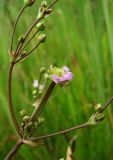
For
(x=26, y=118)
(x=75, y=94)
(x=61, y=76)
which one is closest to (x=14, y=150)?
(x=26, y=118)

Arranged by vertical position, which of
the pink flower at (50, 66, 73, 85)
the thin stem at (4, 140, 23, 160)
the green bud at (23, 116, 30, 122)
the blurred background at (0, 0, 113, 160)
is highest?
the pink flower at (50, 66, 73, 85)

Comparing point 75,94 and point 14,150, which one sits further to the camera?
point 75,94

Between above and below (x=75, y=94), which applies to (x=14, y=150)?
above

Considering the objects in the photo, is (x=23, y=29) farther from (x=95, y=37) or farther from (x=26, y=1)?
(x=26, y=1)

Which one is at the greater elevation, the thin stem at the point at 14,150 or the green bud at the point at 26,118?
the green bud at the point at 26,118

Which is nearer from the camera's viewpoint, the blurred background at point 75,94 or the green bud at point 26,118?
the green bud at point 26,118

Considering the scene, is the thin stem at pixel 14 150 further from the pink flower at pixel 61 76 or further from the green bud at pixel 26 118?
the pink flower at pixel 61 76

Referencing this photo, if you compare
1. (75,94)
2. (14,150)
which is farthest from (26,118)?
(75,94)

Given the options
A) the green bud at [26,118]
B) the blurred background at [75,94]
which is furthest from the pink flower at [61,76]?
the blurred background at [75,94]

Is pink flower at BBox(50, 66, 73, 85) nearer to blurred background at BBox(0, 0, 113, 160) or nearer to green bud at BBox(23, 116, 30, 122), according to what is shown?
green bud at BBox(23, 116, 30, 122)

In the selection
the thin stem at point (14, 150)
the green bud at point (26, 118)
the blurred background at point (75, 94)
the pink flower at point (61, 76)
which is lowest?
the blurred background at point (75, 94)

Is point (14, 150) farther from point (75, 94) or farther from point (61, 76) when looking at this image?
point (75, 94)

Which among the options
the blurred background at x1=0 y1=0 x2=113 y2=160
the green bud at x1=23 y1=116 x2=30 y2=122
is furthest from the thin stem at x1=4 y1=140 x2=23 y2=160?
the blurred background at x1=0 y1=0 x2=113 y2=160
